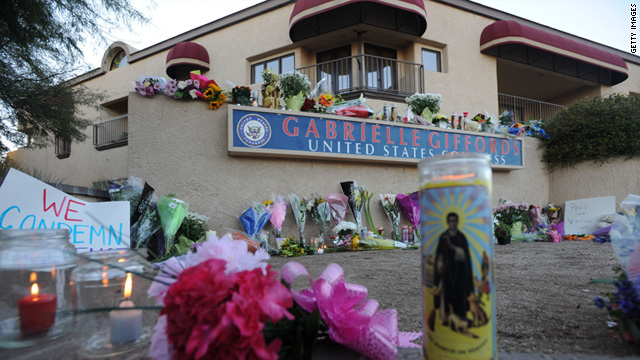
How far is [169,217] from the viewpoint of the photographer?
3791 millimetres

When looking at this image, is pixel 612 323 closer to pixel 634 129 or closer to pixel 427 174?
pixel 427 174

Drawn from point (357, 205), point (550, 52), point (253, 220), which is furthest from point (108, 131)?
point (550, 52)

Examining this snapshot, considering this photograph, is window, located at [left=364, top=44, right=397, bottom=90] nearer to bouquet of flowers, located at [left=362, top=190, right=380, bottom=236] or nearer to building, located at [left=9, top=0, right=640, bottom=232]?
building, located at [left=9, top=0, right=640, bottom=232]

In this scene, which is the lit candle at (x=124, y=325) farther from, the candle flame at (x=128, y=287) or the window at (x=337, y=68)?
the window at (x=337, y=68)

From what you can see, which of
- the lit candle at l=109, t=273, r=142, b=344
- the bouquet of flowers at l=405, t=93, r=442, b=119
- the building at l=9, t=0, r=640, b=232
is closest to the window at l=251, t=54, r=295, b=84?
the building at l=9, t=0, r=640, b=232

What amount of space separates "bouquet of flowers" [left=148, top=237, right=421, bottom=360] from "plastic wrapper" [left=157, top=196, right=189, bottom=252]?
120 inches

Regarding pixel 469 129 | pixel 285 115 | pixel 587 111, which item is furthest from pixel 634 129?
pixel 285 115

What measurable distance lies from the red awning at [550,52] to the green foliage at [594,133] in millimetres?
3065

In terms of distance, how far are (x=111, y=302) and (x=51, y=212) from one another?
154 centimetres

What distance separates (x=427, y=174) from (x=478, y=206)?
0.15 m

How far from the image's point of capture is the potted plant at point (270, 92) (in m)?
5.40

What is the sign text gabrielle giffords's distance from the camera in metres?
4.98

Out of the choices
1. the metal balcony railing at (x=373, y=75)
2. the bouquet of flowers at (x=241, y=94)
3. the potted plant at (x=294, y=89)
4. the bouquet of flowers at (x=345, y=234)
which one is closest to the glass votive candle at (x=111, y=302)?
the bouquet of flowers at (x=345, y=234)

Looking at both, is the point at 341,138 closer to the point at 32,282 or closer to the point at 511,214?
the point at 511,214
